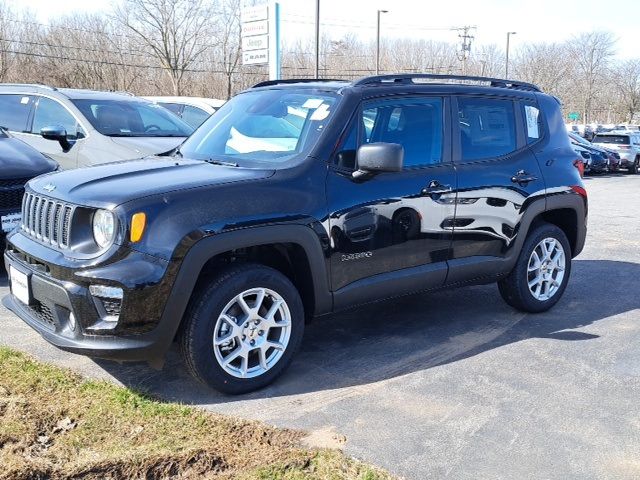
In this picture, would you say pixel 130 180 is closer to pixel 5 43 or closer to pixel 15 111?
pixel 15 111

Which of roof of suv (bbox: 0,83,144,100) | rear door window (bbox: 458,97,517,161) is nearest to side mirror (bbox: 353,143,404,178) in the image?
rear door window (bbox: 458,97,517,161)

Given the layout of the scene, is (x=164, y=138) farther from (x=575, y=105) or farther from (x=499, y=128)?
(x=575, y=105)

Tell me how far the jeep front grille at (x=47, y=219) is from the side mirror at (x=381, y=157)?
1694 millimetres

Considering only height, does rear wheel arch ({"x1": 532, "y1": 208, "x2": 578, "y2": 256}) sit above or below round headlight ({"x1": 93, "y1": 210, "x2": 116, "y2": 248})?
below

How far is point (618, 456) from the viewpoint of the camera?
3.28m

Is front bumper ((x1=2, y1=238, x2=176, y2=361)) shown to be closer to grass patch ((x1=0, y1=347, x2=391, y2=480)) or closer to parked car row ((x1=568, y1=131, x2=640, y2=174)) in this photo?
grass patch ((x1=0, y1=347, x2=391, y2=480))

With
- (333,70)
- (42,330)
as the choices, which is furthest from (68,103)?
(333,70)

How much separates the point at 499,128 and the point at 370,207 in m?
1.64

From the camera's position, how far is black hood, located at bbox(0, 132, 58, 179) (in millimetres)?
6062

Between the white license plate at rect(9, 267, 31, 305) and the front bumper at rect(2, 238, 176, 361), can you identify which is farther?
the white license plate at rect(9, 267, 31, 305)

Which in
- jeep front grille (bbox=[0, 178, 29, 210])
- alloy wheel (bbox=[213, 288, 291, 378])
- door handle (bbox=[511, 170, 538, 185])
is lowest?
alloy wheel (bbox=[213, 288, 291, 378])

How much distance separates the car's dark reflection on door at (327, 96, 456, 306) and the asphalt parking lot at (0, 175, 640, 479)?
22.0 inches

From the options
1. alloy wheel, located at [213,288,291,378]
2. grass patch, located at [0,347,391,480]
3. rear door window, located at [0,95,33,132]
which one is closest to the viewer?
grass patch, located at [0,347,391,480]

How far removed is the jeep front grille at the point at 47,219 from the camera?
143 inches
